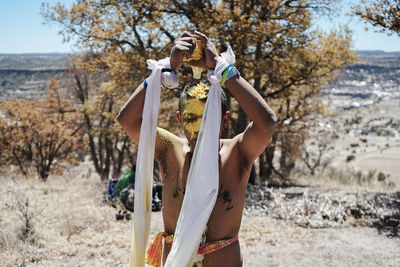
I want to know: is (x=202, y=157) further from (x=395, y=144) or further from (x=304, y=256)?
(x=395, y=144)

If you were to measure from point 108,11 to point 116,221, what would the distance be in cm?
697

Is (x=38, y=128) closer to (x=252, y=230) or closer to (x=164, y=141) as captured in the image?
(x=252, y=230)

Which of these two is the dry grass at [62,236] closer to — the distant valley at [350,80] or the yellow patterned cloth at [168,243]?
the yellow patterned cloth at [168,243]

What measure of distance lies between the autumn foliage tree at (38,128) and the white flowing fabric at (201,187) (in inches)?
714

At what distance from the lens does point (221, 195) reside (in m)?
1.84

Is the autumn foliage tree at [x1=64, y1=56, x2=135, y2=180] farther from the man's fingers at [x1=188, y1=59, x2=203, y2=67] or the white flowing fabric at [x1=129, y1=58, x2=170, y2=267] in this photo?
the man's fingers at [x1=188, y1=59, x2=203, y2=67]

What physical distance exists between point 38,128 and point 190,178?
18.7 metres

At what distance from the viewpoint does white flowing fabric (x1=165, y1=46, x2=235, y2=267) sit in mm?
1611

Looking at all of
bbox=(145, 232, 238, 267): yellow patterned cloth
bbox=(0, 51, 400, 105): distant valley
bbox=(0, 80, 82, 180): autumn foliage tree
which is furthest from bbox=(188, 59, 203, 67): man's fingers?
bbox=(0, 51, 400, 105): distant valley

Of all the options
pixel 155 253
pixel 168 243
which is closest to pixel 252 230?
pixel 155 253

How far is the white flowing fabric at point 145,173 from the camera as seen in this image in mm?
1771

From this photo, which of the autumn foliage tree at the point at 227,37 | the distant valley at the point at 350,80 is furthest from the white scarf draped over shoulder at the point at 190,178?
the distant valley at the point at 350,80

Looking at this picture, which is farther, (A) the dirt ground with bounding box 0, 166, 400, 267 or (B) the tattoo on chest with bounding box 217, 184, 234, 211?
(A) the dirt ground with bounding box 0, 166, 400, 267

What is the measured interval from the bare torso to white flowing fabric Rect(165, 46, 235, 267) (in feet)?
0.65
